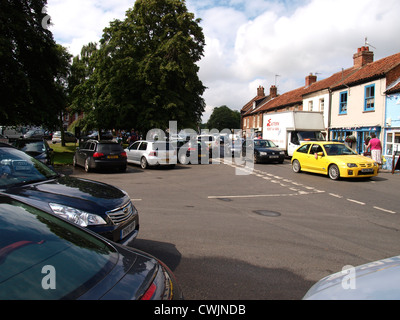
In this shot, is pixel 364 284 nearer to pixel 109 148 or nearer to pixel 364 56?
pixel 109 148

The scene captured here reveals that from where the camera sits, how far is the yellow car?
12.7m

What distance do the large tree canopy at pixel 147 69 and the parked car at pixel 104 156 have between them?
28.1ft

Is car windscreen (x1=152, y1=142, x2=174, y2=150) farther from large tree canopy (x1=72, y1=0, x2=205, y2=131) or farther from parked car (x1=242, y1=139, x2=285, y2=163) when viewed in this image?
large tree canopy (x1=72, y1=0, x2=205, y2=131)

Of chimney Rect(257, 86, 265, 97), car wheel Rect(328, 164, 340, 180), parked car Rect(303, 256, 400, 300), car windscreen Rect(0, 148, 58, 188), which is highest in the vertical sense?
chimney Rect(257, 86, 265, 97)

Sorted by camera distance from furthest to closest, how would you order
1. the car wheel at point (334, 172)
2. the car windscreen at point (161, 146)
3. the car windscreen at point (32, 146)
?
1. the car windscreen at point (161, 146)
2. the car wheel at point (334, 172)
3. the car windscreen at point (32, 146)

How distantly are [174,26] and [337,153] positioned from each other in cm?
1789

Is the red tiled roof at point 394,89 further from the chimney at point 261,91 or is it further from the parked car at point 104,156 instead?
the chimney at point 261,91

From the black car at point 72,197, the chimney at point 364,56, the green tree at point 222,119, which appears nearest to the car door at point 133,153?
the black car at point 72,197

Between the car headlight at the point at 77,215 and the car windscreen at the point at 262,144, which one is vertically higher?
the car windscreen at the point at 262,144

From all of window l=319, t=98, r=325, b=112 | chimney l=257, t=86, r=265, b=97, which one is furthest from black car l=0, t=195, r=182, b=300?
chimney l=257, t=86, r=265, b=97

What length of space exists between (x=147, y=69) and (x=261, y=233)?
2011cm

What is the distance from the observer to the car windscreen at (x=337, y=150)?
14.0 m

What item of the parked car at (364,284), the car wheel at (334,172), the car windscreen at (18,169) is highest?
the car windscreen at (18,169)
